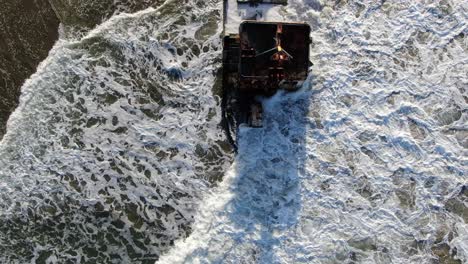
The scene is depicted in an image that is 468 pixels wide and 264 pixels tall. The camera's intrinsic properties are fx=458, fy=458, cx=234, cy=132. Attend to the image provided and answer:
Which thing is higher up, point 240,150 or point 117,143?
point 117,143

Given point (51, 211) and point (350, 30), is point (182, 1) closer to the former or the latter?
point (350, 30)

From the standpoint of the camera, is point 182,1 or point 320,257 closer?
point 320,257

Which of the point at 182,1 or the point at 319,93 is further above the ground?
the point at 182,1

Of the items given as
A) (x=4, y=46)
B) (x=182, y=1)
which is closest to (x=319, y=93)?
(x=182, y=1)

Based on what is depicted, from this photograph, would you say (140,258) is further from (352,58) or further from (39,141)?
(352,58)

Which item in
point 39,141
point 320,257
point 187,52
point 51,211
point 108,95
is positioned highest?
point 187,52

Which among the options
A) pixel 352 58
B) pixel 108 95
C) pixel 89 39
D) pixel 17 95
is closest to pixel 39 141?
pixel 17 95
